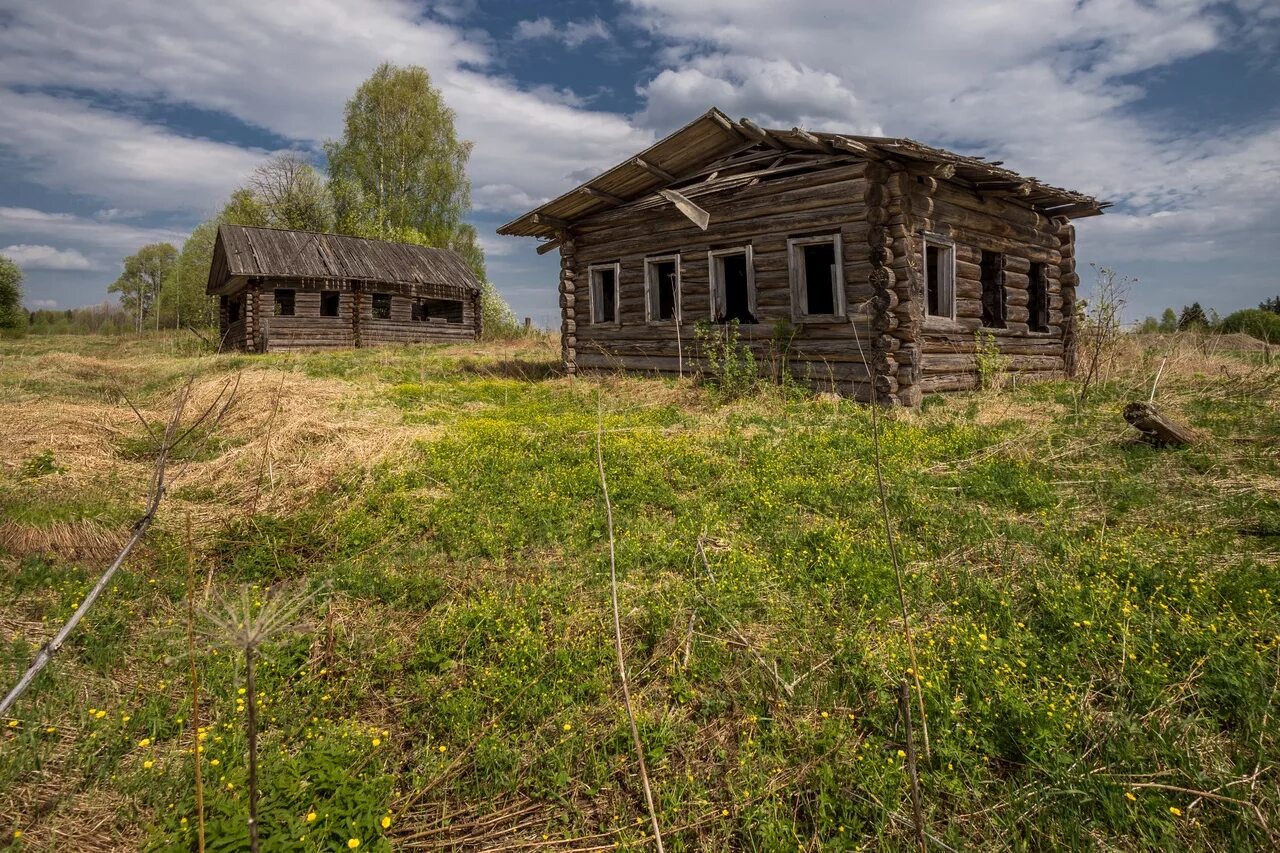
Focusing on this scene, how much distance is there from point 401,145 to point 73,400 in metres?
29.8

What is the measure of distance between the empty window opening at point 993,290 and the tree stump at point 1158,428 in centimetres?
609

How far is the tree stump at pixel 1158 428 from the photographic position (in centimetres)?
658

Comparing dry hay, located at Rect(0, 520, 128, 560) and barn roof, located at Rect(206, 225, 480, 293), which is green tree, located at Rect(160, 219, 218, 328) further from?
dry hay, located at Rect(0, 520, 128, 560)

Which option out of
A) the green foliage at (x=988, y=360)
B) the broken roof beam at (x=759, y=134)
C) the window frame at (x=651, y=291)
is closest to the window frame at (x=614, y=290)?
the window frame at (x=651, y=291)

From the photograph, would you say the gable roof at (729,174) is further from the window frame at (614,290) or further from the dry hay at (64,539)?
the dry hay at (64,539)

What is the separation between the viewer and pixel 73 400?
10039 mm

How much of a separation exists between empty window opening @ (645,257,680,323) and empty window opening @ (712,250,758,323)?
3.66ft

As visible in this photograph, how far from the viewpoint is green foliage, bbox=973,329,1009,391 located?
466 inches

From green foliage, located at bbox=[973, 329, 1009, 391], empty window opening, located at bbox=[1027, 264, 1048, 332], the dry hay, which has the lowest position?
the dry hay

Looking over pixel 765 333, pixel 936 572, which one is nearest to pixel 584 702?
pixel 936 572

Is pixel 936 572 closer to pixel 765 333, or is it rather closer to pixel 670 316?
pixel 765 333

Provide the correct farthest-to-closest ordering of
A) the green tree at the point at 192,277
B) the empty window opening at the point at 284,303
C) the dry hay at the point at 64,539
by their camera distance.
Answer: the green tree at the point at 192,277
the empty window opening at the point at 284,303
the dry hay at the point at 64,539

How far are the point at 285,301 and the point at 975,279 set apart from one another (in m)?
24.9

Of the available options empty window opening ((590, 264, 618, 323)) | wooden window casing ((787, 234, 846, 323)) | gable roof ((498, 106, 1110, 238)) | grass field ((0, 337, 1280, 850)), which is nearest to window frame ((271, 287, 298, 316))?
gable roof ((498, 106, 1110, 238))
